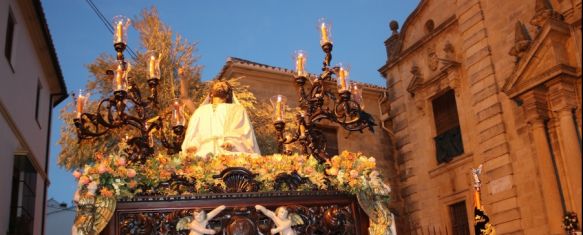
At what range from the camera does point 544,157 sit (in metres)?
12.6

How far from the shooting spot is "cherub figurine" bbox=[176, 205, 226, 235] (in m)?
6.16

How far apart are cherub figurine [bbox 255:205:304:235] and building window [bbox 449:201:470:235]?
34.7 feet

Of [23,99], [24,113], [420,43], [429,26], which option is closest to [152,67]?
[23,99]

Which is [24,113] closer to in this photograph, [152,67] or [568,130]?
[152,67]

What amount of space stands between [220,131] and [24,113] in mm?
7216

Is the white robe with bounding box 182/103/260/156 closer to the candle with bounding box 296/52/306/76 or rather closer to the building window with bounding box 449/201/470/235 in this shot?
the candle with bounding box 296/52/306/76

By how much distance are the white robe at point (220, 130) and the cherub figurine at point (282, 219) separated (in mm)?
1377

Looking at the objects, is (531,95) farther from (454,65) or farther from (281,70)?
(281,70)

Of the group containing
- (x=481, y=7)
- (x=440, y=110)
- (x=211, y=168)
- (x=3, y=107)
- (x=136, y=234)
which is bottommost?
(x=136, y=234)

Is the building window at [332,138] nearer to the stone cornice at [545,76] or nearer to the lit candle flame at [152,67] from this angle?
the stone cornice at [545,76]

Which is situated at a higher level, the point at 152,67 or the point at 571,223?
the point at 152,67

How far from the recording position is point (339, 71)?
8.16 meters

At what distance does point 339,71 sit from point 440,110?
10056 mm

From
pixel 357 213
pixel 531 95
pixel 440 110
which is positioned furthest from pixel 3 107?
pixel 440 110
